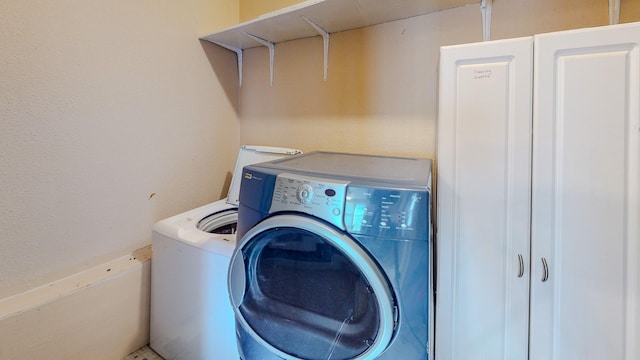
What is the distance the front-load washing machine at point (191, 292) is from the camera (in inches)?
45.4

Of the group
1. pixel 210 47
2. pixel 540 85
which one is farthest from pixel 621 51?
pixel 210 47

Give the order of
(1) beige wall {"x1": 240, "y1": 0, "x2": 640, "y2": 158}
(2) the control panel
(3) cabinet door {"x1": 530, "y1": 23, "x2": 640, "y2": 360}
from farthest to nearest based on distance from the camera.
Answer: (1) beige wall {"x1": 240, "y1": 0, "x2": 640, "y2": 158}
(3) cabinet door {"x1": 530, "y1": 23, "x2": 640, "y2": 360}
(2) the control panel

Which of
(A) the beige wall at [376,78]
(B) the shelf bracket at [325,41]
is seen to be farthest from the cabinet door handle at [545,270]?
(B) the shelf bracket at [325,41]

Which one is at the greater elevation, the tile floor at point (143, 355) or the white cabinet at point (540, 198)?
the white cabinet at point (540, 198)

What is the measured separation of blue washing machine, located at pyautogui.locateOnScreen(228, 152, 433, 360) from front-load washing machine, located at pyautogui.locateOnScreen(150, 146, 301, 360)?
0.21 metres

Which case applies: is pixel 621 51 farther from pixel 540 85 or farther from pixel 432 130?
pixel 432 130

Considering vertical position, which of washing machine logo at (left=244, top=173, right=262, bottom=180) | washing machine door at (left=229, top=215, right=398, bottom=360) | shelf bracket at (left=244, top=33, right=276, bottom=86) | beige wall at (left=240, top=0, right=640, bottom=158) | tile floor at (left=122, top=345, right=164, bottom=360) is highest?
shelf bracket at (left=244, top=33, right=276, bottom=86)

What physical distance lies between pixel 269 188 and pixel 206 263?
56cm

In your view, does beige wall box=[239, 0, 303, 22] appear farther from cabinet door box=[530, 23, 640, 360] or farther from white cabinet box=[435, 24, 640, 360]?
cabinet door box=[530, 23, 640, 360]

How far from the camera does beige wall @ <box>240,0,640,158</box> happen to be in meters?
1.25

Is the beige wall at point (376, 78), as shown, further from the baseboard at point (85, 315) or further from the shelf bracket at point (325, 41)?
the baseboard at point (85, 315)

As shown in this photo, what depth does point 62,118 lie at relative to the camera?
120cm

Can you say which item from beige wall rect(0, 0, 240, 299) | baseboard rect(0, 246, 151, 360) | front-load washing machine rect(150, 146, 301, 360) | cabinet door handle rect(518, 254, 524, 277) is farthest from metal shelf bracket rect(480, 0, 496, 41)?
baseboard rect(0, 246, 151, 360)

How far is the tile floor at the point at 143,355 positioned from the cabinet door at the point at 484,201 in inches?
55.7
